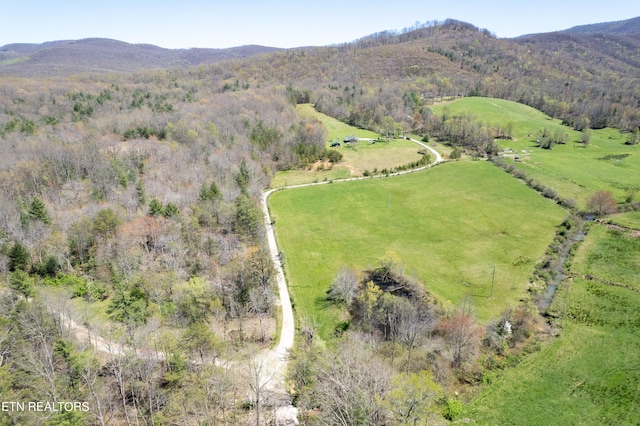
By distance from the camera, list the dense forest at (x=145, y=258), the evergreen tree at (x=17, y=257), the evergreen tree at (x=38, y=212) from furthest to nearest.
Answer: the evergreen tree at (x=38, y=212), the evergreen tree at (x=17, y=257), the dense forest at (x=145, y=258)

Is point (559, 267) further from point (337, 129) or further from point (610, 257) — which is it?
point (337, 129)

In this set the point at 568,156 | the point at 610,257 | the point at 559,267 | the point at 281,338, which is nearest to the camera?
the point at 281,338

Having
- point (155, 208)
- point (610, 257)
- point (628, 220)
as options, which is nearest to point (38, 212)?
→ point (155, 208)

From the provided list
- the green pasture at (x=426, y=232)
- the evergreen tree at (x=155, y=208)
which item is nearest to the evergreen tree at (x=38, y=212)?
the evergreen tree at (x=155, y=208)

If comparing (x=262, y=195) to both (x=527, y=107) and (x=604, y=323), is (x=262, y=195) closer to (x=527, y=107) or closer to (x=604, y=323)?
(x=604, y=323)

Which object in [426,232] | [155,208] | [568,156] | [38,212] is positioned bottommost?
[426,232]

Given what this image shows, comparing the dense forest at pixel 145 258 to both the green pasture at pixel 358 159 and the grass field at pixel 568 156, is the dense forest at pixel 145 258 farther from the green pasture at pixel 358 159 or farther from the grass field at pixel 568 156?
the grass field at pixel 568 156
